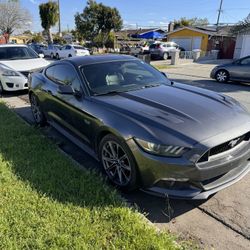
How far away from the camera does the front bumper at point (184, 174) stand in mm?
2744

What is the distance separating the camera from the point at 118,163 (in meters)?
3.33

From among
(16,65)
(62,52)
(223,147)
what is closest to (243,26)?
(16,65)

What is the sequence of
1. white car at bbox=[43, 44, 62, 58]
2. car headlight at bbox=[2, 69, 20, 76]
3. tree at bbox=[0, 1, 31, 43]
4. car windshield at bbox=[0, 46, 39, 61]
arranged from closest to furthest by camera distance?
1. car headlight at bbox=[2, 69, 20, 76]
2. car windshield at bbox=[0, 46, 39, 61]
3. white car at bbox=[43, 44, 62, 58]
4. tree at bbox=[0, 1, 31, 43]

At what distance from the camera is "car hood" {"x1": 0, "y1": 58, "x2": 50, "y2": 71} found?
8889 millimetres

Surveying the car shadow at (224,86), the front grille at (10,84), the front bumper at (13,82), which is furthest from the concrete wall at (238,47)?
the front grille at (10,84)

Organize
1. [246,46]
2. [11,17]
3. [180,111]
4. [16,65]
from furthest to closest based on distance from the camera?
1. [11,17]
2. [246,46]
3. [16,65]
4. [180,111]

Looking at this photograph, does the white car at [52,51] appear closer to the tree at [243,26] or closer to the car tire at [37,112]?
the tree at [243,26]

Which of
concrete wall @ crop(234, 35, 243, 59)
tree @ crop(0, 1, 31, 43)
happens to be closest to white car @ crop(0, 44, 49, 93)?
concrete wall @ crop(234, 35, 243, 59)

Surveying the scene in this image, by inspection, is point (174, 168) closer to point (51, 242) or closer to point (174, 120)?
point (174, 120)

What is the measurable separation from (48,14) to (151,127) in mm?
39644

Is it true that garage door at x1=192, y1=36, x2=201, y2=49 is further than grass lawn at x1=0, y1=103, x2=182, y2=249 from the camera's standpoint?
Yes

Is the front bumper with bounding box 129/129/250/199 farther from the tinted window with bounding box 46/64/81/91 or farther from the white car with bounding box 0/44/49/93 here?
the white car with bounding box 0/44/49/93

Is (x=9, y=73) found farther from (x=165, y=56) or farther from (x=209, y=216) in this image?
(x=165, y=56)

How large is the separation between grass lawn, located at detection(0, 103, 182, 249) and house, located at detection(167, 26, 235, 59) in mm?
27379
